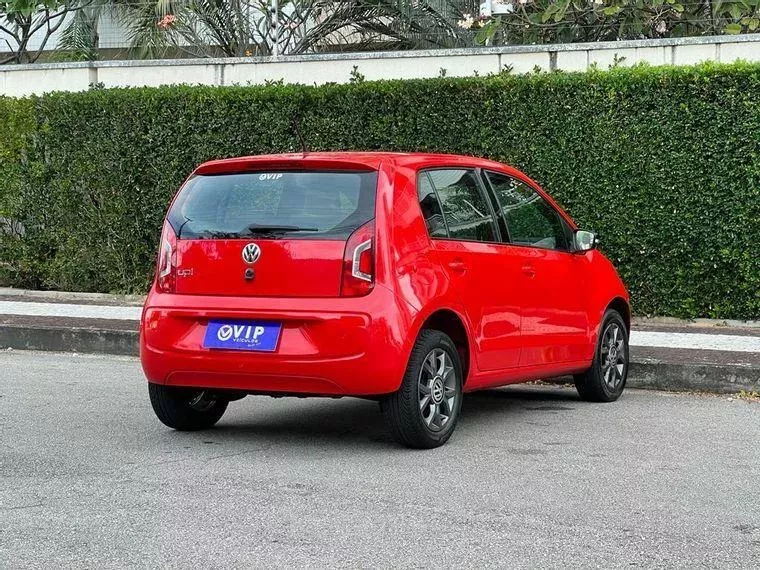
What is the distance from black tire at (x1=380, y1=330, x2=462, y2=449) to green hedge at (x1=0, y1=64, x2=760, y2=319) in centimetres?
540

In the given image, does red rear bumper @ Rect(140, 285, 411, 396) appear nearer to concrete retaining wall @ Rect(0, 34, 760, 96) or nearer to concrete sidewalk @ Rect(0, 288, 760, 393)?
concrete sidewalk @ Rect(0, 288, 760, 393)

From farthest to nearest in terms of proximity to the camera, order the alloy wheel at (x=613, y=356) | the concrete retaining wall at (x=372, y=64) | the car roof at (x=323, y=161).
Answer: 1. the concrete retaining wall at (x=372, y=64)
2. the alloy wheel at (x=613, y=356)
3. the car roof at (x=323, y=161)

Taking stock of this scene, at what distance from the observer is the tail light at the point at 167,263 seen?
23.0 feet

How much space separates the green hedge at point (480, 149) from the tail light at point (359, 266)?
5.77 metres

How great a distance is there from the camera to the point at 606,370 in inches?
351

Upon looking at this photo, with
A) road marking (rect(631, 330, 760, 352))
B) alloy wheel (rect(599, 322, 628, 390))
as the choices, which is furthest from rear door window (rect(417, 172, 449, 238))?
road marking (rect(631, 330, 760, 352))

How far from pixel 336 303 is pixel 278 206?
0.68 m

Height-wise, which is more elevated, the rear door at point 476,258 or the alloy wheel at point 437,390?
the rear door at point 476,258

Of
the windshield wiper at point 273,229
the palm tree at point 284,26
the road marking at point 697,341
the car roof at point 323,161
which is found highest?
the palm tree at point 284,26

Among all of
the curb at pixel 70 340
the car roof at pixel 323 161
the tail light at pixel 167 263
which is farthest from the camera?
the curb at pixel 70 340

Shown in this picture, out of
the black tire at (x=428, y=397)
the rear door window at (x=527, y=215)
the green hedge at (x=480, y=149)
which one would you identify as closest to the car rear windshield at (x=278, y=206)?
the black tire at (x=428, y=397)

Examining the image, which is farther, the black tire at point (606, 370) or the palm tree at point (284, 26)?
the palm tree at point (284, 26)

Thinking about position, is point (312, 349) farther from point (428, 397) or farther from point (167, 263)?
point (167, 263)

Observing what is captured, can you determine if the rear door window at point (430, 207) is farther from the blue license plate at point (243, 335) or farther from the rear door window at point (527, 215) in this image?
the blue license plate at point (243, 335)
